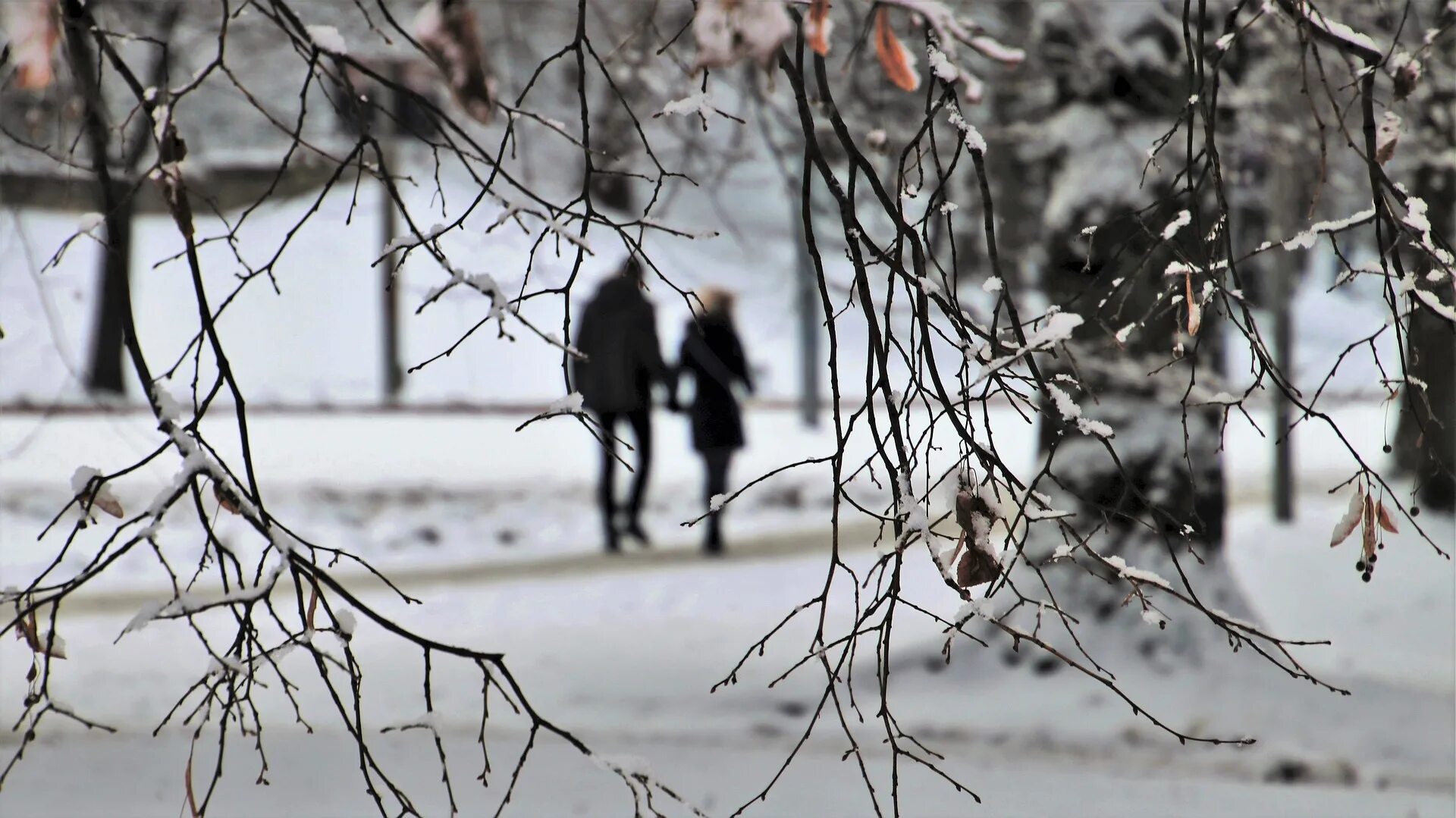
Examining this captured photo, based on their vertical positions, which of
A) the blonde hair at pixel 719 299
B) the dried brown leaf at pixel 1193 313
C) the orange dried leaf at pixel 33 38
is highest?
the blonde hair at pixel 719 299

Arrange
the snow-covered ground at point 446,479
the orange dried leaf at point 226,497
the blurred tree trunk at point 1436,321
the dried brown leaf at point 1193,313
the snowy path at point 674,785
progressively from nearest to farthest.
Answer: the orange dried leaf at point 226,497 → the dried brown leaf at point 1193,313 → the snowy path at point 674,785 → the blurred tree trunk at point 1436,321 → the snow-covered ground at point 446,479

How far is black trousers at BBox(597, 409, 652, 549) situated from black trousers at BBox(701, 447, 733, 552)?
383mm

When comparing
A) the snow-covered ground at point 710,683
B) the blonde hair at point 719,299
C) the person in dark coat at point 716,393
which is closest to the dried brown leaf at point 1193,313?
the snow-covered ground at point 710,683

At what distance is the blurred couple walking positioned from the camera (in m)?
8.77

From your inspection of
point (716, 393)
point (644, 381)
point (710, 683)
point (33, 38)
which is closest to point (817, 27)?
A: point (33, 38)

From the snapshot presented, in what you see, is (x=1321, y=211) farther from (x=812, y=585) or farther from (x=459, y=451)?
(x=459, y=451)

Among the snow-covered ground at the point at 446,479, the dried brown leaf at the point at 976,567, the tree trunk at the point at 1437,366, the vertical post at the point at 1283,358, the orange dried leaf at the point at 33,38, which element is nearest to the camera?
the orange dried leaf at the point at 33,38

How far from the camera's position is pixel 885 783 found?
4.73 metres

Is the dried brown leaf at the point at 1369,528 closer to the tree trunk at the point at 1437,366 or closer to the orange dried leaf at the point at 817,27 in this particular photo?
the orange dried leaf at the point at 817,27

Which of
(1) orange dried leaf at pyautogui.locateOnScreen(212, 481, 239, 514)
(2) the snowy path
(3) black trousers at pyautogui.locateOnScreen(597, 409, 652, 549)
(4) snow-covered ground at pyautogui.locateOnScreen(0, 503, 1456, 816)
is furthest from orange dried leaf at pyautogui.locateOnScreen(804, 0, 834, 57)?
(3) black trousers at pyautogui.locateOnScreen(597, 409, 652, 549)

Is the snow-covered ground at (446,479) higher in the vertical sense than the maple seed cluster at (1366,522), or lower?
lower

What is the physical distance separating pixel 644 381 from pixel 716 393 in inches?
20.1

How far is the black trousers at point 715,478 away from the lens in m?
9.12

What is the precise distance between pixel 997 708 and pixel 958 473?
389 cm
